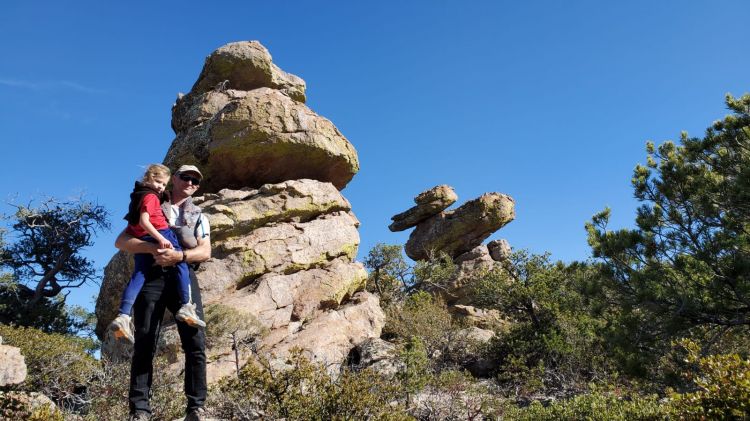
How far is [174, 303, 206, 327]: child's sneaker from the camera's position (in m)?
4.45

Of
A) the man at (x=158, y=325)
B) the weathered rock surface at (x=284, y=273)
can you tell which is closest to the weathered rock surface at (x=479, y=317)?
the weathered rock surface at (x=284, y=273)

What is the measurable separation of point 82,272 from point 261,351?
15999 mm

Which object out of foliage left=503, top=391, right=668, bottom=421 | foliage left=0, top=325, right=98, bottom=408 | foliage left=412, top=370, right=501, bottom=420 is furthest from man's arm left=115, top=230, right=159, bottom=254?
foliage left=0, top=325, right=98, bottom=408

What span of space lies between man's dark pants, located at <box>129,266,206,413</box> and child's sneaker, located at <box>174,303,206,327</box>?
14cm

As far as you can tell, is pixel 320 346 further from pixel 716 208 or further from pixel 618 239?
pixel 716 208

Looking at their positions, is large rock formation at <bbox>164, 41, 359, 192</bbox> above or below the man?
above

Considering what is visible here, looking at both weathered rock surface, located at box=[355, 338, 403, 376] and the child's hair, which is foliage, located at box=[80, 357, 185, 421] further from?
weathered rock surface, located at box=[355, 338, 403, 376]

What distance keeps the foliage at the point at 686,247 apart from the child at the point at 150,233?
9311 mm

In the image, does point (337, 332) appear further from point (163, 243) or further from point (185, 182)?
point (163, 243)

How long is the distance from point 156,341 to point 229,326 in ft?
23.8

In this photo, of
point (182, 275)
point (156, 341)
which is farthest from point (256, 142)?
point (156, 341)

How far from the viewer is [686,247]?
1033 centimetres

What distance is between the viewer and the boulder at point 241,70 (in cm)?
1953

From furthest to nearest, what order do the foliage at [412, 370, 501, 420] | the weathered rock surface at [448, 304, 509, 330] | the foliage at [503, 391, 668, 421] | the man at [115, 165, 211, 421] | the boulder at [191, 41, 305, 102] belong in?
1. the weathered rock surface at [448, 304, 509, 330]
2. the boulder at [191, 41, 305, 102]
3. the foliage at [412, 370, 501, 420]
4. the foliage at [503, 391, 668, 421]
5. the man at [115, 165, 211, 421]
